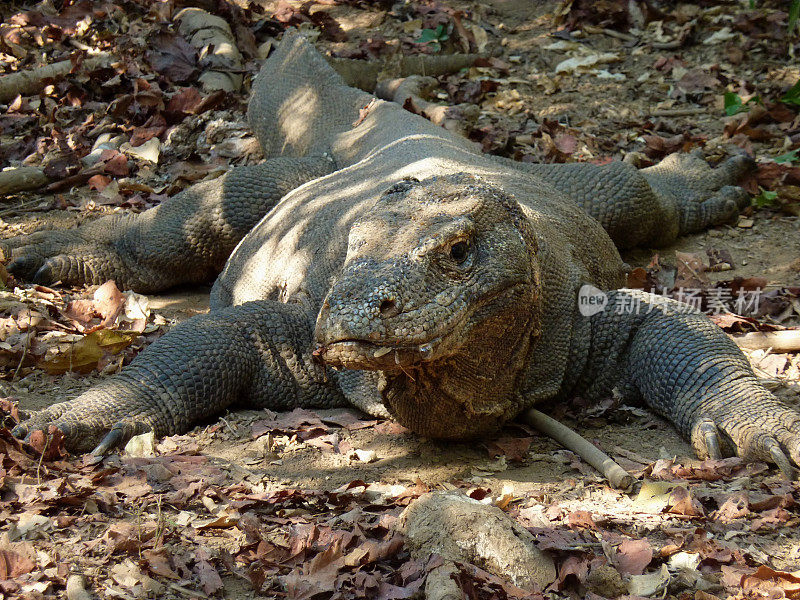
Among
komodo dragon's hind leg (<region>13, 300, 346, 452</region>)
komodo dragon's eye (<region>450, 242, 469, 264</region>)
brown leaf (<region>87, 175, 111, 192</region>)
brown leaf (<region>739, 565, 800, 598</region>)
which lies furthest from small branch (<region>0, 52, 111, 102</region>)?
brown leaf (<region>739, 565, 800, 598</region>)

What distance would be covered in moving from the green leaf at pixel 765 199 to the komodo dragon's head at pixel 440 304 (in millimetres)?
3760

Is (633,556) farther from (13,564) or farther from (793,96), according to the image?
(793,96)

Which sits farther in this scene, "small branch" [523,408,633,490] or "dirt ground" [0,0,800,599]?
"small branch" [523,408,633,490]

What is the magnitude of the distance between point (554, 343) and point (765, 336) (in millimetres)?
1450

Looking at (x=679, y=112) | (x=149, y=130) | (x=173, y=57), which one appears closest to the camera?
(x=679, y=112)

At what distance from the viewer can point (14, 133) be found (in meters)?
8.53

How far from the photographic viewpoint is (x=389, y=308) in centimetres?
309

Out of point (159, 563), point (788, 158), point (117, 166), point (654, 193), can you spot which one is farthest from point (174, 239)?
point (788, 158)

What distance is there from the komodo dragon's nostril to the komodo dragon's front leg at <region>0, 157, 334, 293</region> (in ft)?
11.2

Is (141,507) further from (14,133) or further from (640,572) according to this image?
(14,133)

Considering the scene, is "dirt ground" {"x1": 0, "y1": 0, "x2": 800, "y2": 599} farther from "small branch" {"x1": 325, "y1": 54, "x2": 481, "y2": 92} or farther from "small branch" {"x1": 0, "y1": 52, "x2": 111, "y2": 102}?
"small branch" {"x1": 325, "y1": 54, "x2": 481, "y2": 92}

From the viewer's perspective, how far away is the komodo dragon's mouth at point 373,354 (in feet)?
9.96

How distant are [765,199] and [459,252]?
14.5 ft

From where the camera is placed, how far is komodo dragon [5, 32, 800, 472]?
3.41m
